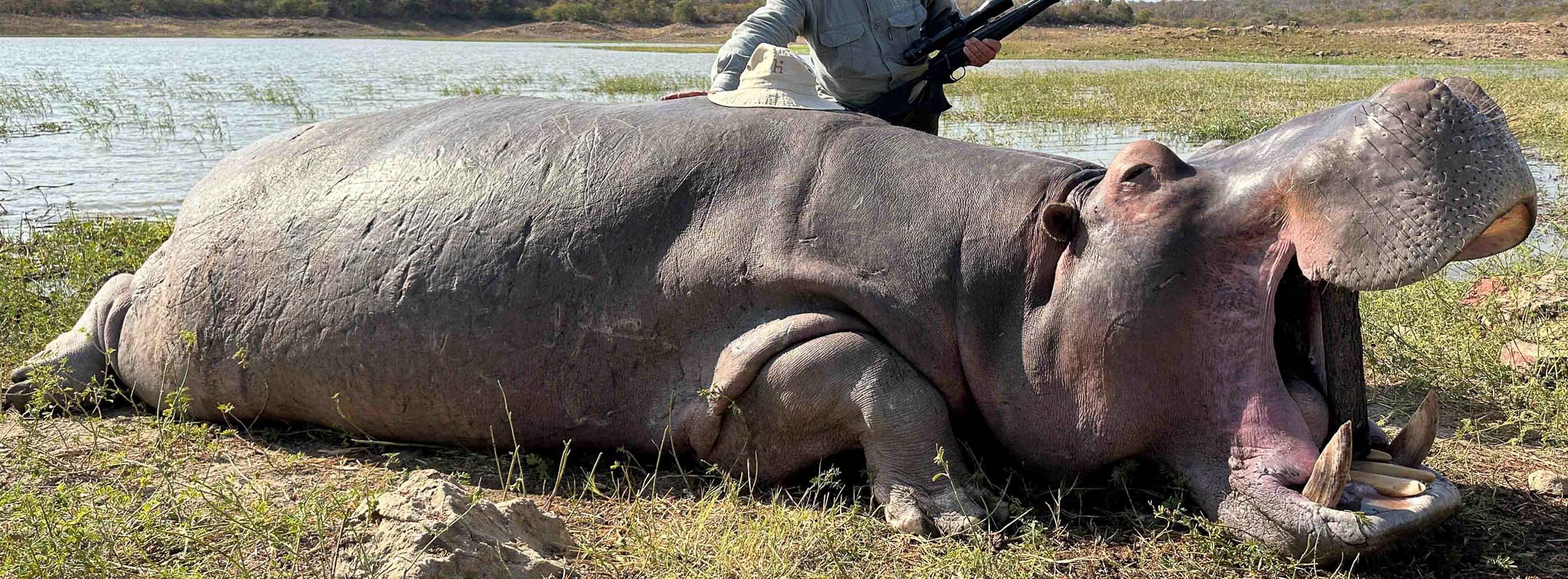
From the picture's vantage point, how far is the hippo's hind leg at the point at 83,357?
3803 mm

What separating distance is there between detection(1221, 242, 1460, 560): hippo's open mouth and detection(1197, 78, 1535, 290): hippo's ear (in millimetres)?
111

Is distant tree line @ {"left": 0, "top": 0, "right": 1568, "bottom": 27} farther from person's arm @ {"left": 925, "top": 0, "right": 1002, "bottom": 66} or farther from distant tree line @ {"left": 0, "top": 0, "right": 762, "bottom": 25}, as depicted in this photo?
person's arm @ {"left": 925, "top": 0, "right": 1002, "bottom": 66}

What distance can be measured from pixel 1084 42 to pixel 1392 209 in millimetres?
38702

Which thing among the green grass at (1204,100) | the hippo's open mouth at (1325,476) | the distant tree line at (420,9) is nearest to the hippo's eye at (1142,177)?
the hippo's open mouth at (1325,476)

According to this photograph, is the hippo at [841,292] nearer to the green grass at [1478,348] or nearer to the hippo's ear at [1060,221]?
the hippo's ear at [1060,221]

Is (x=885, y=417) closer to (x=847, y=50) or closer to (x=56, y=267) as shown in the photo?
(x=847, y=50)

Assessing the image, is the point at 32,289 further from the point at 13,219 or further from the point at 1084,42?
the point at 1084,42

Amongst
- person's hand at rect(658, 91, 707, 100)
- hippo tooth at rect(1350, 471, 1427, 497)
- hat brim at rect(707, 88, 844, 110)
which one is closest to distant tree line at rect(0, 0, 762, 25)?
person's hand at rect(658, 91, 707, 100)

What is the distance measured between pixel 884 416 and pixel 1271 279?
0.91 m

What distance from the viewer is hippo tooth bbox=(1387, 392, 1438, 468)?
2723 mm

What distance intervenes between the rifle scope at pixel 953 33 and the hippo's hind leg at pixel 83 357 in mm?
3398

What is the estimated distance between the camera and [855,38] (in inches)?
219

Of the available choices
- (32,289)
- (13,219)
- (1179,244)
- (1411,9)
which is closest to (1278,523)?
(1179,244)

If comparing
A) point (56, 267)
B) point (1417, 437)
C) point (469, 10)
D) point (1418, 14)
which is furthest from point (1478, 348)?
point (1418, 14)
